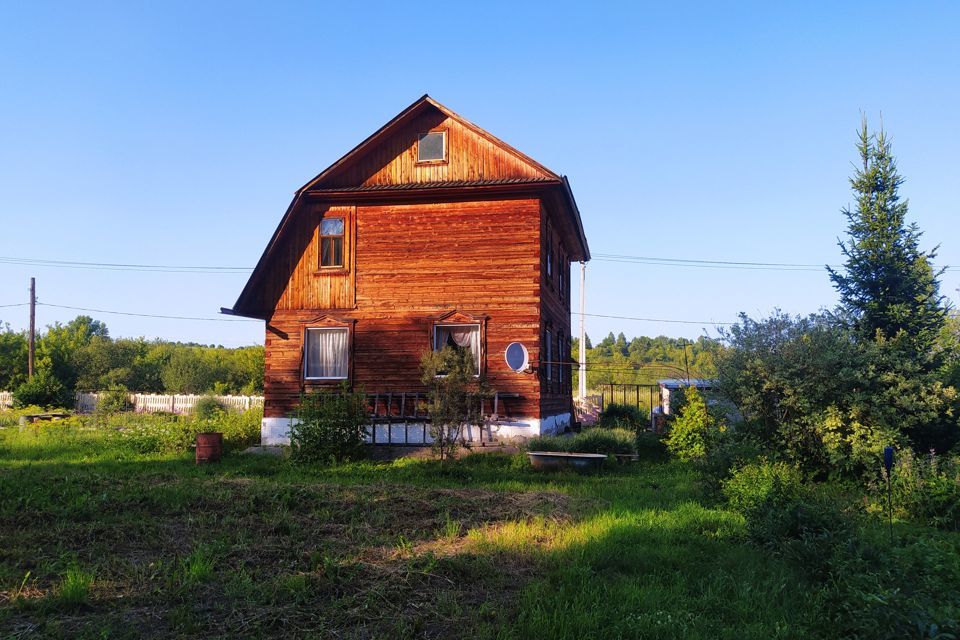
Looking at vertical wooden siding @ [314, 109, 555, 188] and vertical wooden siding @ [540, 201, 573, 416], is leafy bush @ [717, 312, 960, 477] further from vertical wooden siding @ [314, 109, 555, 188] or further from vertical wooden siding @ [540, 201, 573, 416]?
vertical wooden siding @ [314, 109, 555, 188]

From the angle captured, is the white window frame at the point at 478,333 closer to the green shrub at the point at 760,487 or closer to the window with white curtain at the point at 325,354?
the window with white curtain at the point at 325,354

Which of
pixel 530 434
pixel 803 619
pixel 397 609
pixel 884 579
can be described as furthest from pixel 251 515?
pixel 530 434

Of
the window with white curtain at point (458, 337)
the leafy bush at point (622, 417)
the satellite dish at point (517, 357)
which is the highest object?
the window with white curtain at point (458, 337)

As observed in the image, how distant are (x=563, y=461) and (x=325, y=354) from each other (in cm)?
762

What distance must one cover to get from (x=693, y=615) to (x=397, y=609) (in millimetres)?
2354

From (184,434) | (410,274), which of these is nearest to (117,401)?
(184,434)

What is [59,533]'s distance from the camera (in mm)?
7582

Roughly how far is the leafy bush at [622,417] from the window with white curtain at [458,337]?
7.22 metres

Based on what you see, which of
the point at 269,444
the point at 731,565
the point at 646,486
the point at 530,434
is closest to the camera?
the point at 731,565

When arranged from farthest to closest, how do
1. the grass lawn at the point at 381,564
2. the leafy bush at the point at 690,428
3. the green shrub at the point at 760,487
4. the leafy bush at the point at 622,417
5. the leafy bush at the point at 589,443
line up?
the leafy bush at the point at 622,417 < the leafy bush at the point at 690,428 < the leafy bush at the point at 589,443 < the green shrub at the point at 760,487 < the grass lawn at the point at 381,564

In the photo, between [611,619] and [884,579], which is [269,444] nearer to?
[611,619]

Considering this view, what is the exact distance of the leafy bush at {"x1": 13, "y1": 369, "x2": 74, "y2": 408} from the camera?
112ft

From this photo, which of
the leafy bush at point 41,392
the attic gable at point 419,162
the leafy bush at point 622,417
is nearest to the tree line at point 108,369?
the leafy bush at point 41,392

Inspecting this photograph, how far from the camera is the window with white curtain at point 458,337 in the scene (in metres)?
16.9
